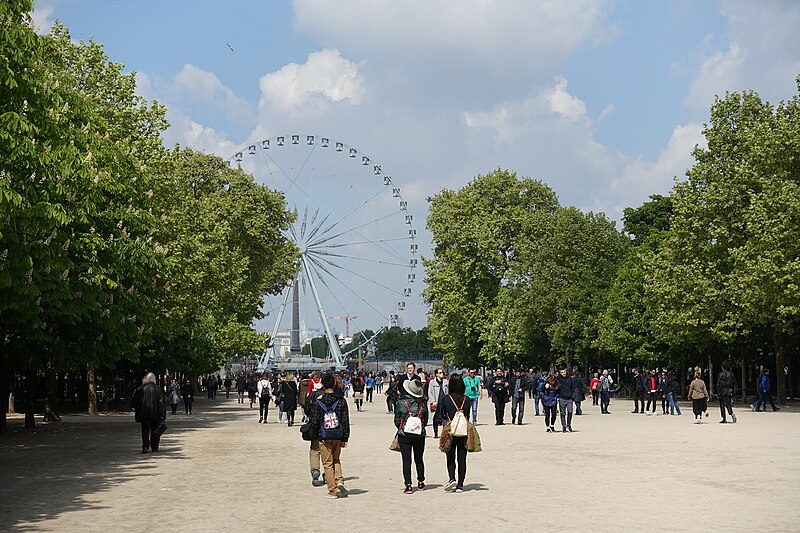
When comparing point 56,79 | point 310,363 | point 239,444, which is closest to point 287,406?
Result: point 239,444

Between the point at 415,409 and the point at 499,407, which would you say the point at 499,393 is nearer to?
the point at 499,407

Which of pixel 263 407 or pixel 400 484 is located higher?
pixel 263 407

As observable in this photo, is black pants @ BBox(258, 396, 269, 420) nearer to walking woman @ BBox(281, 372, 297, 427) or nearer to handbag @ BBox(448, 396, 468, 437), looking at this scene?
walking woman @ BBox(281, 372, 297, 427)

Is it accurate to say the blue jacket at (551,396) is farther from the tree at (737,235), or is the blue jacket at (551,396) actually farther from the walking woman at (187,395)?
the walking woman at (187,395)

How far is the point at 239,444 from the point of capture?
2983cm

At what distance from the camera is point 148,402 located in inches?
1015

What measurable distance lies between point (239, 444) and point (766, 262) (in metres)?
24.0

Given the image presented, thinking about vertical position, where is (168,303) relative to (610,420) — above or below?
above

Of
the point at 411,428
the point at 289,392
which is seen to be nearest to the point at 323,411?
the point at 411,428

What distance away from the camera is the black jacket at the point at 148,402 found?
25734 millimetres

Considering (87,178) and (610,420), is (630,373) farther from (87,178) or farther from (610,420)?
(87,178)

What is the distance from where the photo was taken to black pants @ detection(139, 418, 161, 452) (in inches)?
1046

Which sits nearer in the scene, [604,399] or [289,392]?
[289,392]

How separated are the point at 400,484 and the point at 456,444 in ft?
4.76
